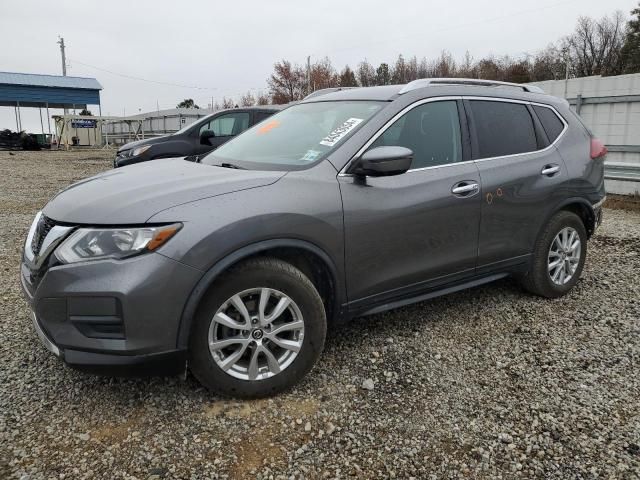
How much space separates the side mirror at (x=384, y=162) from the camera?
2.87 meters

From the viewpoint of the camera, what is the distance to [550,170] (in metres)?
3.98

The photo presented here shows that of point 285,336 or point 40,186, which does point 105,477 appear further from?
point 40,186

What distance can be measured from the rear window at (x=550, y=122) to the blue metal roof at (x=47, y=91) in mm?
40143

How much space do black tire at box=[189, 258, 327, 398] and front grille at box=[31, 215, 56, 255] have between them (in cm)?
92

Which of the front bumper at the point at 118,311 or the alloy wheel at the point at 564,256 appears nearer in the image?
the front bumper at the point at 118,311

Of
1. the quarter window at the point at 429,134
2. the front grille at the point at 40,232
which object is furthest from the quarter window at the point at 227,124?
the front grille at the point at 40,232

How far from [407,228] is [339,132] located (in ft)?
2.40

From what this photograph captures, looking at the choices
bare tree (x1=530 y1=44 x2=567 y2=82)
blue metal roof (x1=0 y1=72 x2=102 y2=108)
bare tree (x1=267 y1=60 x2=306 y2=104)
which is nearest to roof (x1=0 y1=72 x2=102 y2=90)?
blue metal roof (x1=0 y1=72 x2=102 y2=108)

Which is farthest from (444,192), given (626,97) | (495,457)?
(626,97)

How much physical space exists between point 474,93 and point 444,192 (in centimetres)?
93

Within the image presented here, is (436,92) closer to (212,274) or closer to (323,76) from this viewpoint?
(212,274)

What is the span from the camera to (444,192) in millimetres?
3314

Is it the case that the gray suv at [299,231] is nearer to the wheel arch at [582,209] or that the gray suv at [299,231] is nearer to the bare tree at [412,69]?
the wheel arch at [582,209]

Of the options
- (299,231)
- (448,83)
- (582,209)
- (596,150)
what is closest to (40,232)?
(299,231)
